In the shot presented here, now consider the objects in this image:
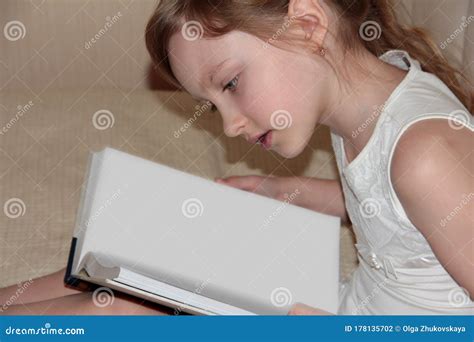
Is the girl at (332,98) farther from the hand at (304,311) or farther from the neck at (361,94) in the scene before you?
the hand at (304,311)

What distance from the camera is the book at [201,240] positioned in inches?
34.1

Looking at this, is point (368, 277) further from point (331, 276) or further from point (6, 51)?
point (6, 51)

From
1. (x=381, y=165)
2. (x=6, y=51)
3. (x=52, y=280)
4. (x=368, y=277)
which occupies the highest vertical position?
(x=381, y=165)

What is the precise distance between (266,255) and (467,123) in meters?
0.26

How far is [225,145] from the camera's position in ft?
4.52

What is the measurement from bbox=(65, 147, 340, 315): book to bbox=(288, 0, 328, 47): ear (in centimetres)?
20

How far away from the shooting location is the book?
87 centimetres

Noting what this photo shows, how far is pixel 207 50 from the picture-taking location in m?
0.94

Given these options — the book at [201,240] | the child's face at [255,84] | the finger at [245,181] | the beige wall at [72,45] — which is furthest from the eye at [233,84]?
the beige wall at [72,45]

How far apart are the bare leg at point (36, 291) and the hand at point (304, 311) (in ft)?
1.01

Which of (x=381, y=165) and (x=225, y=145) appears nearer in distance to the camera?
(x=381, y=165)

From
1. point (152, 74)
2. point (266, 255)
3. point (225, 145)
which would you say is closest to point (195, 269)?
point (266, 255)

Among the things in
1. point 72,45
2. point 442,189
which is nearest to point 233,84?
point 442,189

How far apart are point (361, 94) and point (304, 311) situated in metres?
0.27
